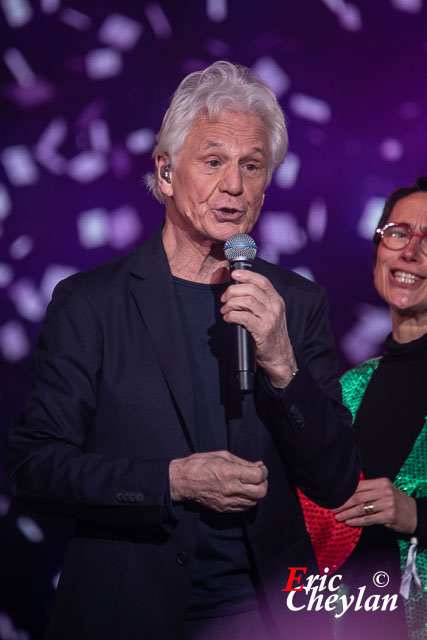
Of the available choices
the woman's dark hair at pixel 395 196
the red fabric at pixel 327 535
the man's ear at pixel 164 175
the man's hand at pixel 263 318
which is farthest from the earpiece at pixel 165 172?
the woman's dark hair at pixel 395 196

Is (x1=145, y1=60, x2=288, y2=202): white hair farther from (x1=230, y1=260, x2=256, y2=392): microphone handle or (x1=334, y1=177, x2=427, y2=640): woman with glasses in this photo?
(x1=334, y1=177, x2=427, y2=640): woman with glasses

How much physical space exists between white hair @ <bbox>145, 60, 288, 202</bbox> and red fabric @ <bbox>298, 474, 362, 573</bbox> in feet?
3.04

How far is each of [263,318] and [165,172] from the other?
24.7 inches

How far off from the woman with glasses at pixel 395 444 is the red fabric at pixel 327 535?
41 mm

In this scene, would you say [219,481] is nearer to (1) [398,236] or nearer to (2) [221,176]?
(2) [221,176]

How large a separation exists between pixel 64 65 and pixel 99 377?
1.51m

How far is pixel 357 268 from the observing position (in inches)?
117

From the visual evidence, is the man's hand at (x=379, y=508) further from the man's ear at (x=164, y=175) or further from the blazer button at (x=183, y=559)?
the man's ear at (x=164, y=175)

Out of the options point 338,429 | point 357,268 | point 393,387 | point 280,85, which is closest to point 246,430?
point 338,429

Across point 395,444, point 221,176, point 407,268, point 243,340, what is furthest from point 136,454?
point 407,268

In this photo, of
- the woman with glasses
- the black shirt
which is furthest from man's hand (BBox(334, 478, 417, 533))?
the black shirt

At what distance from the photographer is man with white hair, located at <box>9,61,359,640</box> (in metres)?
1.51

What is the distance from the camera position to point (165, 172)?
196 cm

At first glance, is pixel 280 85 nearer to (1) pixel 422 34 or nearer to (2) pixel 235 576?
(1) pixel 422 34
